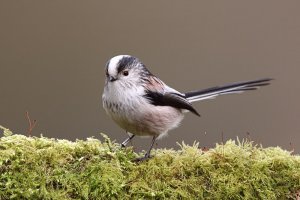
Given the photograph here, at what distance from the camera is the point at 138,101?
3.88m

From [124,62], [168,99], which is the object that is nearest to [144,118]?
[168,99]

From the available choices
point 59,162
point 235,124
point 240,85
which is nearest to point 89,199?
point 59,162

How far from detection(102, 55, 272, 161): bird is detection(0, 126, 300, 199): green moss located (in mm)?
470

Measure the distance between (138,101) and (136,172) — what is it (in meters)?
0.76

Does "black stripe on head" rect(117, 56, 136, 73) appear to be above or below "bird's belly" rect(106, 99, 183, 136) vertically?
above

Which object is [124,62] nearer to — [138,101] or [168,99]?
[138,101]

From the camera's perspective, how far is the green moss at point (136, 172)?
3.02 m

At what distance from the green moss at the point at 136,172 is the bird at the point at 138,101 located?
1.54 ft

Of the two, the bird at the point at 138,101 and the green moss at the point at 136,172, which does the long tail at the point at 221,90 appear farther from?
the green moss at the point at 136,172

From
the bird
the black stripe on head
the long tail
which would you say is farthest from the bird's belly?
the long tail

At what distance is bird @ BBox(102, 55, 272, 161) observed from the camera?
3.84 metres

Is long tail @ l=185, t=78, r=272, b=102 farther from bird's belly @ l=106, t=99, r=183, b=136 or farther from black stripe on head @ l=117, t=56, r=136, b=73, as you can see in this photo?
black stripe on head @ l=117, t=56, r=136, b=73

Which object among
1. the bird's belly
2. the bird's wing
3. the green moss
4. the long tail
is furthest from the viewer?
the long tail

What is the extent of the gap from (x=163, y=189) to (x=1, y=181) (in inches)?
31.3
